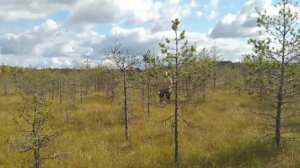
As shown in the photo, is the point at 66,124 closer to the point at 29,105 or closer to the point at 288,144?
the point at 29,105

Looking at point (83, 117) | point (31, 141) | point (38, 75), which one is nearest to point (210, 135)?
point (31, 141)

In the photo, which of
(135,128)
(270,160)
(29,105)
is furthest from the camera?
(135,128)

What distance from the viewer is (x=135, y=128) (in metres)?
16.5

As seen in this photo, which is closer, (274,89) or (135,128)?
(274,89)

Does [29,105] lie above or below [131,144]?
above

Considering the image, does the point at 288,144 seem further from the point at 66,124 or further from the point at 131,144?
the point at 66,124

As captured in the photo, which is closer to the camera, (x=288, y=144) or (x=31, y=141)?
(x=31, y=141)

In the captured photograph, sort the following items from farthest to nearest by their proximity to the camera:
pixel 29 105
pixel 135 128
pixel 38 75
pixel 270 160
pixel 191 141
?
pixel 38 75, pixel 135 128, pixel 191 141, pixel 270 160, pixel 29 105

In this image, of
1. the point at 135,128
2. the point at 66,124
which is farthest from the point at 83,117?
the point at 135,128

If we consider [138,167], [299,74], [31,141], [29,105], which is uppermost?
[299,74]

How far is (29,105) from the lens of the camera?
9078 mm

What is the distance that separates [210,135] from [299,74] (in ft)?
14.8

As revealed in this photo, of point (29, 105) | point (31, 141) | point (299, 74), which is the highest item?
point (299, 74)

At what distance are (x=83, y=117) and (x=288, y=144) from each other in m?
12.7
